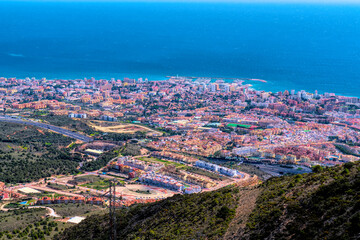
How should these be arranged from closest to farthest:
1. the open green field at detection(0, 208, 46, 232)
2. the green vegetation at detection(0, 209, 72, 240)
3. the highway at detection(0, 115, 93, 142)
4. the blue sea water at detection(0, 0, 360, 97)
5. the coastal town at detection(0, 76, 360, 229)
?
the green vegetation at detection(0, 209, 72, 240) → the open green field at detection(0, 208, 46, 232) → the coastal town at detection(0, 76, 360, 229) → the highway at detection(0, 115, 93, 142) → the blue sea water at detection(0, 0, 360, 97)

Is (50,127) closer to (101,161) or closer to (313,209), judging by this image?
(101,161)

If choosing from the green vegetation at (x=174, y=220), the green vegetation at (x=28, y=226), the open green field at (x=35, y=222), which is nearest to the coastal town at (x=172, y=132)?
the open green field at (x=35, y=222)

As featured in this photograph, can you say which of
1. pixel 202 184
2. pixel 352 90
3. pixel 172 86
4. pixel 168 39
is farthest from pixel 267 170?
pixel 168 39

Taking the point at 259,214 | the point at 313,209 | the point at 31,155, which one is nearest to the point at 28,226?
the point at 259,214

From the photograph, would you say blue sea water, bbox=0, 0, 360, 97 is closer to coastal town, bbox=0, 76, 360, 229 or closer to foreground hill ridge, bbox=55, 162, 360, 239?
coastal town, bbox=0, 76, 360, 229

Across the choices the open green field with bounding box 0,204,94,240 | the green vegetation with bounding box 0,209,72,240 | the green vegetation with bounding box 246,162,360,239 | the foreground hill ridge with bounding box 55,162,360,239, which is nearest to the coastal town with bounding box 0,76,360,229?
the open green field with bounding box 0,204,94,240

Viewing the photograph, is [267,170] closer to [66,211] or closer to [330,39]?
[66,211]

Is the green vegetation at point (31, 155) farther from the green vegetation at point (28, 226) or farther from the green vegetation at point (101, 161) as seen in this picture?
the green vegetation at point (28, 226)

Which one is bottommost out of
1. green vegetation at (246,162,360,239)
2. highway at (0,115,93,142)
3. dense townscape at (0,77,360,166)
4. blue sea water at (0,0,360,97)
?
green vegetation at (246,162,360,239)
